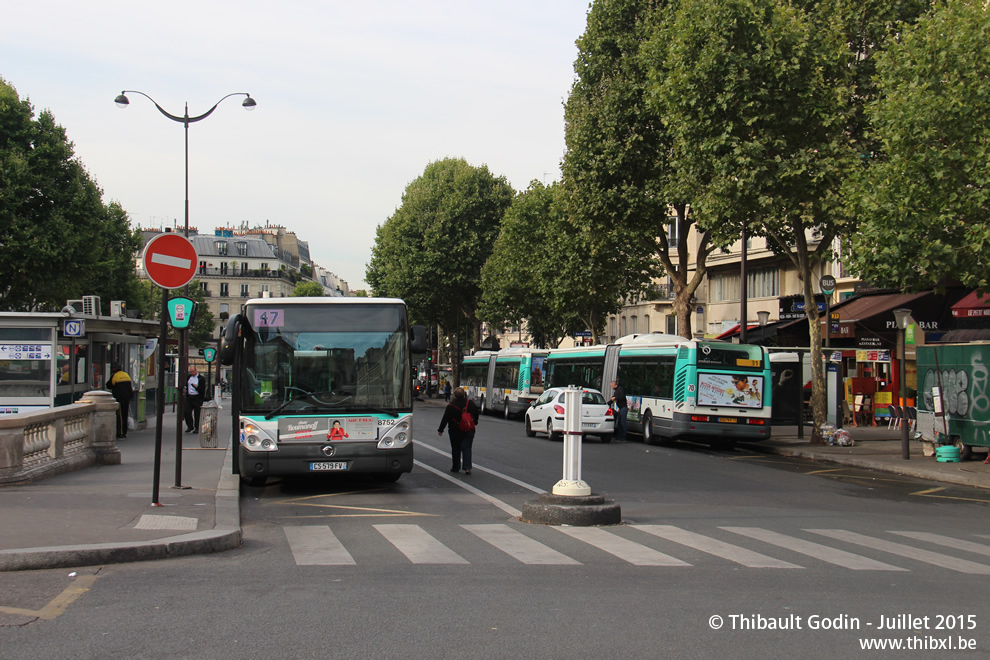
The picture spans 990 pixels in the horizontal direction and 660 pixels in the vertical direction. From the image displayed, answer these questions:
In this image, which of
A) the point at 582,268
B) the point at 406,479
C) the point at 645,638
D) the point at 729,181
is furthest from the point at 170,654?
the point at 582,268

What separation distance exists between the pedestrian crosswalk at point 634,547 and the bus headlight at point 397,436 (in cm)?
274

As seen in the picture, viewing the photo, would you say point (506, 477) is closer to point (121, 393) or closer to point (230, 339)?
point (230, 339)

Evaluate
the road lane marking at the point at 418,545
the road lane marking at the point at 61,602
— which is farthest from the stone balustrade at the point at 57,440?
the road lane marking at the point at 61,602

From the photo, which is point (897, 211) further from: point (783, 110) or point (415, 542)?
point (415, 542)

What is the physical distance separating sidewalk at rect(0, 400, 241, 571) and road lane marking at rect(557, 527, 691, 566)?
11.3ft

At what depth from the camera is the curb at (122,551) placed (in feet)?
25.5

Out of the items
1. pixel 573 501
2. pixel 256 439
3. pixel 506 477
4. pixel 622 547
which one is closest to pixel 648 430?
pixel 506 477

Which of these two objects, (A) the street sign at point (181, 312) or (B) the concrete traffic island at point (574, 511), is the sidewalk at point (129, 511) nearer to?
(A) the street sign at point (181, 312)

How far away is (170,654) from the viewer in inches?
211

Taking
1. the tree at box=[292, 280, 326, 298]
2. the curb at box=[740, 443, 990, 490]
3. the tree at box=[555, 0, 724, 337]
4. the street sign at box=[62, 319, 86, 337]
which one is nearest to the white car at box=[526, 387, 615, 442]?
the curb at box=[740, 443, 990, 490]

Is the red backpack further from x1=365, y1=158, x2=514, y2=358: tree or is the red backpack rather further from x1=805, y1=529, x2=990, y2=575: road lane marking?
x1=365, y1=158, x2=514, y2=358: tree

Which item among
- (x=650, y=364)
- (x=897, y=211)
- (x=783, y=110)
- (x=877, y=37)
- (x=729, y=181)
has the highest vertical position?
(x=877, y=37)

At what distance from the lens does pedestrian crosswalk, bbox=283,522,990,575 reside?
8.59 m

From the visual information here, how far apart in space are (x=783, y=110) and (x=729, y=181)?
2.20 m
